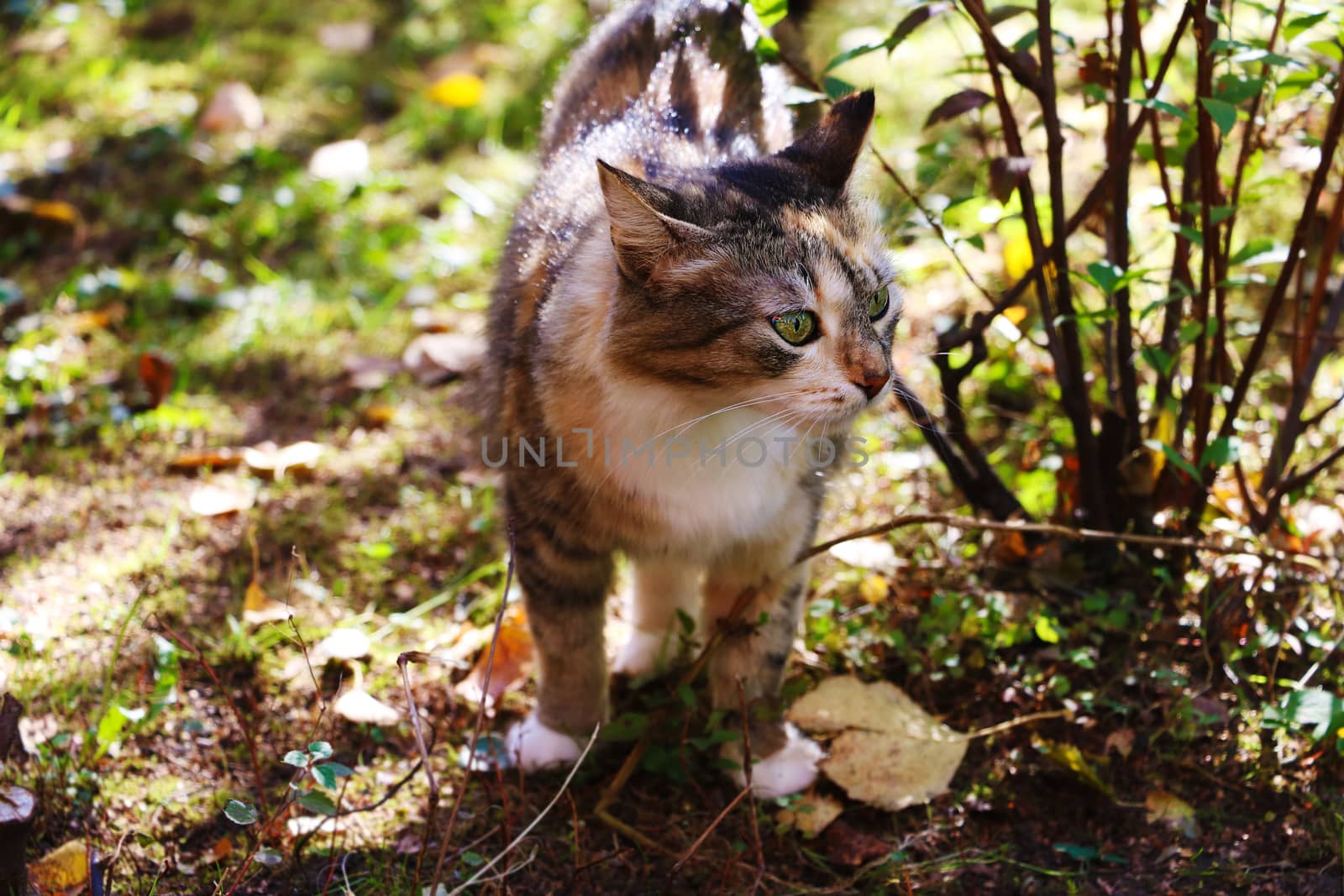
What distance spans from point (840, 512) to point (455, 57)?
9.55 feet

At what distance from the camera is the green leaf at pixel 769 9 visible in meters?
2.19

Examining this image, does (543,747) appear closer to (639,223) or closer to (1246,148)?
(639,223)

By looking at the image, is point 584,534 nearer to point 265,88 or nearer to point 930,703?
point 930,703

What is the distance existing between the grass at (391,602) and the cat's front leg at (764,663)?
79mm

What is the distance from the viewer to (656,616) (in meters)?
2.82

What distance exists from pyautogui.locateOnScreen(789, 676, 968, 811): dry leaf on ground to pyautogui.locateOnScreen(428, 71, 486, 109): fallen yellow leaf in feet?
9.92

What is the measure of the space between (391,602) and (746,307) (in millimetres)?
1373

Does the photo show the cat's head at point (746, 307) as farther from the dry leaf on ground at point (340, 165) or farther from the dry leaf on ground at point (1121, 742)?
the dry leaf on ground at point (340, 165)

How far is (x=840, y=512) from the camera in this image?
10.1 ft

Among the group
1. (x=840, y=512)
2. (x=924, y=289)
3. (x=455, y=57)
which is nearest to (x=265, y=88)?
(x=455, y=57)

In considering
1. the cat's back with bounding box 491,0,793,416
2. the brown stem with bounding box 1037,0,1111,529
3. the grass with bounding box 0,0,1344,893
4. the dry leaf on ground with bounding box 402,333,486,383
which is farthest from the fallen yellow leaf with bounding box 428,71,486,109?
the brown stem with bounding box 1037,0,1111,529

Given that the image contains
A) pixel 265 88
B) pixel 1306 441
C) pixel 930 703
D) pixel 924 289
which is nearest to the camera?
pixel 930 703

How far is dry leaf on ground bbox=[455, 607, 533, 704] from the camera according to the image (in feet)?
8.61

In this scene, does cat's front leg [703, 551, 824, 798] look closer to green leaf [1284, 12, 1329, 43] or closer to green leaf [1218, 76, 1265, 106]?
green leaf [1218, 76, 1265, 106]
